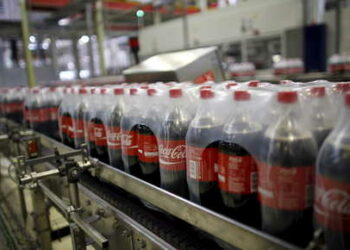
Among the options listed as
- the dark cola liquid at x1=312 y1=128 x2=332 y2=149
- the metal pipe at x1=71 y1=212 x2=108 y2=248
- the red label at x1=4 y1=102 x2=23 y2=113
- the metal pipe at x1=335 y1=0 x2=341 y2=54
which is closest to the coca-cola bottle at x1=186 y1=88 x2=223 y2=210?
the dark cola liquid at x1=312 y1=128 x2=332 y2=149

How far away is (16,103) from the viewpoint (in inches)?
92.9

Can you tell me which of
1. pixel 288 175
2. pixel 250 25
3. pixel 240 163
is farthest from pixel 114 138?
pixel 250 25

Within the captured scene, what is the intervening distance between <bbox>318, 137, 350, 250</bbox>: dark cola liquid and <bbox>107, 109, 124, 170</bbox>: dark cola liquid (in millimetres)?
703

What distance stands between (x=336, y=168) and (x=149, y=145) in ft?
1.76

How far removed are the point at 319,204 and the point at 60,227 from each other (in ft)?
6.96

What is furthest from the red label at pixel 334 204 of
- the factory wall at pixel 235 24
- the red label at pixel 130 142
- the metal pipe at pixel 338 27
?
the factory wall at pixel 235 24

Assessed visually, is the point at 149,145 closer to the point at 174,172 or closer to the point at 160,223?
the point at 174,172

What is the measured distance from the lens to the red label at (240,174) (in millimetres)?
641

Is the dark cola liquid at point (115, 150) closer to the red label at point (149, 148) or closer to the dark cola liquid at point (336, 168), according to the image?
the red label at point (149, 148)

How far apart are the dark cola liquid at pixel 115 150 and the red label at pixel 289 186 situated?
612 millimetres

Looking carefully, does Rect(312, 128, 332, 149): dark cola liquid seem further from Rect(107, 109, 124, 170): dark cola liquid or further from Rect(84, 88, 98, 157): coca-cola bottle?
Rect(84, 88, 98, 157): coca-cola bottle

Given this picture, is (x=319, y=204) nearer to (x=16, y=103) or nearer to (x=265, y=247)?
(x=265, y=247)

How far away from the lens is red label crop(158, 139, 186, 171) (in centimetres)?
81

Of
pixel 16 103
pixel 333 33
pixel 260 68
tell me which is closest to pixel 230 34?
pixel 260 68
